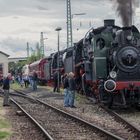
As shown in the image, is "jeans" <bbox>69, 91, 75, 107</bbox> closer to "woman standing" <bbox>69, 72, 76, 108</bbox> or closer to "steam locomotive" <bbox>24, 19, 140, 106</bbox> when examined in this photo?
"woman standing" <bbox>69, 72, 76, 108</bbox>

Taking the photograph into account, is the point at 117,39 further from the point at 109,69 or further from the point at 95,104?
the point at 95,104

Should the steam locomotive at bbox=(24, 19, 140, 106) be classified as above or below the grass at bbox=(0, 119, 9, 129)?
above

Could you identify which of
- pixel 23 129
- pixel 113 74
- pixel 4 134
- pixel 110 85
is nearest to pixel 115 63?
pixel 113 74

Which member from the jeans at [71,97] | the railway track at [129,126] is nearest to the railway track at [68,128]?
the railway track at [129,126]

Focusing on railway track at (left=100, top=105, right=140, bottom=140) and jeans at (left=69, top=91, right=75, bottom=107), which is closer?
railway track at (left=100, top=105, right=140, bottom=140)

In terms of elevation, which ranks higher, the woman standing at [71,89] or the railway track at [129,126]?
the woman standing at [71,89]

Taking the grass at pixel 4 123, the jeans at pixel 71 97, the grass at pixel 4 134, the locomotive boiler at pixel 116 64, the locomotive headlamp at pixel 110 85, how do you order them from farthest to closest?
the jeans at pixel 71 97, the locomotive boiler at pixel 116 64, the locomotive headlamp at pixel 110 85, the grass at pixel 4 123, the grass at pixel 4 134

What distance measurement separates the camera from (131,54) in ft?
63.6

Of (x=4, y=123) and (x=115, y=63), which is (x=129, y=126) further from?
(x=115, y=63)

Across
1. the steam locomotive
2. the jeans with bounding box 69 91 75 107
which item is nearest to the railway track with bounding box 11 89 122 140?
the steam locomotive

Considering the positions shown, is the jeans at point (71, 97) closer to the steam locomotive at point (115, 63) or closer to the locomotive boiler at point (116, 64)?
the steam locomotive at point (115, 63)

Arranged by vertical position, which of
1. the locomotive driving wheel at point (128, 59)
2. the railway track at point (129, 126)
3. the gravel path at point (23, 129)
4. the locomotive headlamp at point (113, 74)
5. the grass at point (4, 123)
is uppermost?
the locomotive driving wheel at point (128, 59)

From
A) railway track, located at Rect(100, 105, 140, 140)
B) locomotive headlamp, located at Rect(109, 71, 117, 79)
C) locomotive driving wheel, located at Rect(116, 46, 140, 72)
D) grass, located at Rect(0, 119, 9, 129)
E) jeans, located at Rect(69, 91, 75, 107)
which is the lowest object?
grass, located at Rect(0, 119, 9, 129)

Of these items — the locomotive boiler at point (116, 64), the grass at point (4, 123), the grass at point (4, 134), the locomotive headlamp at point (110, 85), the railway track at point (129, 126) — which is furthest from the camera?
the locomotive boiler at point (116, 64)
